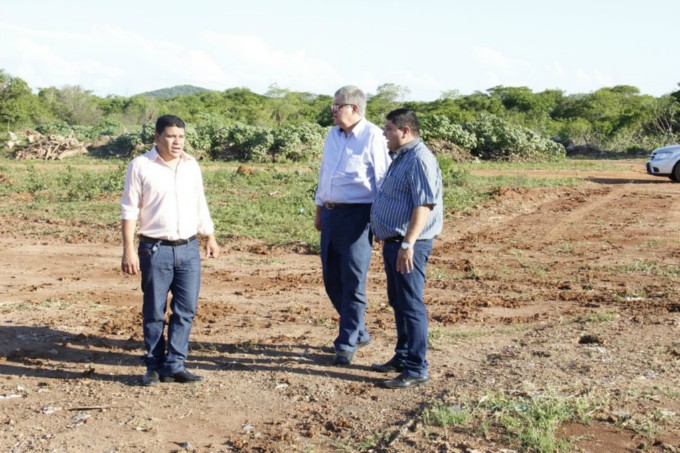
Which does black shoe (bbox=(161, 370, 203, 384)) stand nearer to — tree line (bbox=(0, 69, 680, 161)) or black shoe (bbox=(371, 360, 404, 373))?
black shoe (bbox=(371, 360, 404, 373))

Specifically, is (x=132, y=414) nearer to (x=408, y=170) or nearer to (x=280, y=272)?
(x=408, y=170)

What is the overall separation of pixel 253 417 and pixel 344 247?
141cm

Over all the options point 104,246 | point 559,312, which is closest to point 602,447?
point 559,312

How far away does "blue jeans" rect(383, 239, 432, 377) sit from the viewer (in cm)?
522

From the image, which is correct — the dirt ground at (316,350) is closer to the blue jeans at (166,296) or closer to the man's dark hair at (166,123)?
the blue jeans at (166,296)

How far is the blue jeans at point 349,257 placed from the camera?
5738 mm

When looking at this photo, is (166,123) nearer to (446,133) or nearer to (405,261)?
(405,261)

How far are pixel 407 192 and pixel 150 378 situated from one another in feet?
6.75

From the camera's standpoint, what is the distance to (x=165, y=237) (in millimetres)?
5277

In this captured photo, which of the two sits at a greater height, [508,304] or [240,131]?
[240,131]

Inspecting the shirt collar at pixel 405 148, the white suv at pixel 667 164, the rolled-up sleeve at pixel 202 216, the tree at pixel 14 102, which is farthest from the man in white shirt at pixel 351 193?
the tree at pixel 14 102

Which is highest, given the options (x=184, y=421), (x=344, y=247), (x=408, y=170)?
(x=408, y=170)

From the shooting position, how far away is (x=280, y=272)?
961cm

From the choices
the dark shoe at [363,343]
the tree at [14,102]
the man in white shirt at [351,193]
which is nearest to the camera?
the man in white shirt at [351,193]
